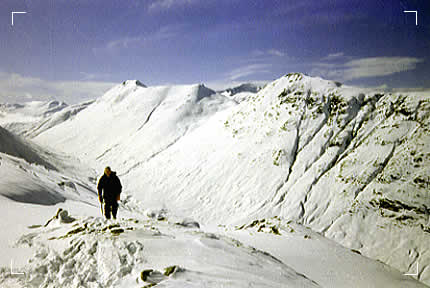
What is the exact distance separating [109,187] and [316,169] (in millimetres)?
13315

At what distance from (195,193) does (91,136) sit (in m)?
33.0

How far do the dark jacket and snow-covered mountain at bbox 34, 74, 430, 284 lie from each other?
7.31 m

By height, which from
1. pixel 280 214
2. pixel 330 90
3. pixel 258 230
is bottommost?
pixel 280 214

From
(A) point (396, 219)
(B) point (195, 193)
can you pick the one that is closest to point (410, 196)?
(A) point (396, 219)

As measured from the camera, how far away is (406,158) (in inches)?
530

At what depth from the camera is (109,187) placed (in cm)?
690

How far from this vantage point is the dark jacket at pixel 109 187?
6.88 m

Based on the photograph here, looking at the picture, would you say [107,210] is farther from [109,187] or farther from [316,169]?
[316,169]

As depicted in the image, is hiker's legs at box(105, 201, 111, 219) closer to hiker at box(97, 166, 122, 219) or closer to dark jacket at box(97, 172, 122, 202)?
hiker at box(97, 166, 122, 219)

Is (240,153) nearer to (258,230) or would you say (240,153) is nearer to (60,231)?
(258,230)

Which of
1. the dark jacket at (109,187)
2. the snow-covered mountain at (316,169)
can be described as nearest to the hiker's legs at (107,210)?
the dark jacket at (109,187)

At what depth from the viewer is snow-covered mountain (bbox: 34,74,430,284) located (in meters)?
12.3

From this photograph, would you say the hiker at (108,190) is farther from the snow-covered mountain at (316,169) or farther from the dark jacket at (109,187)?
the snow-covered mountain at (316,169)

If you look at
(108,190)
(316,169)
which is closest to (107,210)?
(108,190)
